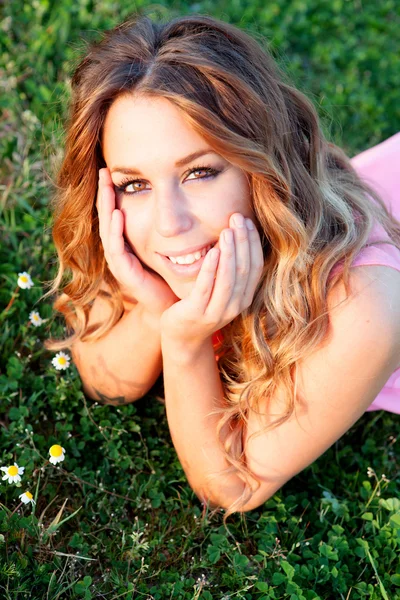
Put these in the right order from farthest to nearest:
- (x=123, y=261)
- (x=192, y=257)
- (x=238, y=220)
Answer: (x=123, y=261)
(x=192, y=257)
(x=238, y=220)

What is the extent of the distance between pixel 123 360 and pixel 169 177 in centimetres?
101

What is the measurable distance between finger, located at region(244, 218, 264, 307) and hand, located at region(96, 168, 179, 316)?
17.1 inches

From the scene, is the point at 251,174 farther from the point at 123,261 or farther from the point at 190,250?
the point at 123,261

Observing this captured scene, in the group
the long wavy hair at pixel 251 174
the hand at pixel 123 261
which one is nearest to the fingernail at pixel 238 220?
the long wavy hair at pixel 251 174

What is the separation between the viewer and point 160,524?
2.88 m

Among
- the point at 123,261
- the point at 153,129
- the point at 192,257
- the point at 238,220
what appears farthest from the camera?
the point at 123,261

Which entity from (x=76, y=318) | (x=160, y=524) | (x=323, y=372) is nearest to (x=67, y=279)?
(x=76, y=318)

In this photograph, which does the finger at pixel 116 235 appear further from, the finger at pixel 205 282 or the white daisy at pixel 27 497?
the white daisy at pixel 27 497

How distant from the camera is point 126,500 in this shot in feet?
9.66

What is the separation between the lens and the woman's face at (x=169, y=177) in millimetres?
2301

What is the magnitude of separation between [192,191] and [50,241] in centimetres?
154

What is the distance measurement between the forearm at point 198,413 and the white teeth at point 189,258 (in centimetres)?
30

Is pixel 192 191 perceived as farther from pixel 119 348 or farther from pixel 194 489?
pixel 194 489

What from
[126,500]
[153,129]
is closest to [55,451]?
[126,500]
